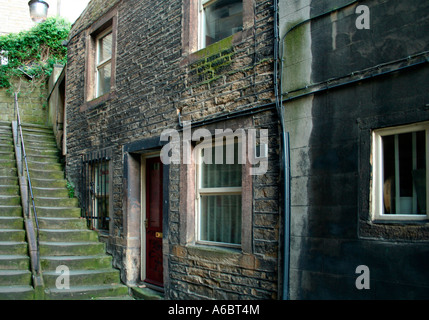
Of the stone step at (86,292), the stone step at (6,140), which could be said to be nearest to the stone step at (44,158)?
the stone step at (6,140)

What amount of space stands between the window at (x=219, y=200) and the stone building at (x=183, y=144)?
1 cm

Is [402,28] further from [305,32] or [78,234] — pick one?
[78,234]

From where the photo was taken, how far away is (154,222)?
722 cm

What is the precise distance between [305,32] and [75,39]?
7.13 metres

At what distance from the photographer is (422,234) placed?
340 cm

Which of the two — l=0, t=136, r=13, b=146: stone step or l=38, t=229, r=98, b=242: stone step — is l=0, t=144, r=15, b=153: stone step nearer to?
l=0, t=136, r=13, b=146: stone step

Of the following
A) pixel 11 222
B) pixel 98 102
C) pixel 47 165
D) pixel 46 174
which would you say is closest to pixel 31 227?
pixel 11 222

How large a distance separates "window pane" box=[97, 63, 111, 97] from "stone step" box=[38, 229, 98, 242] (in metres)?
2.95

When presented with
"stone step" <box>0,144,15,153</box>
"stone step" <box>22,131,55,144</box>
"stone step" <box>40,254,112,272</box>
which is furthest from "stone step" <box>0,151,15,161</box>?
"stone step" <box>40,254,112,272</box>

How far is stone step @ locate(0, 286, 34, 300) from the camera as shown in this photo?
19.5 feet

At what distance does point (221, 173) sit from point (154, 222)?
2.10 m

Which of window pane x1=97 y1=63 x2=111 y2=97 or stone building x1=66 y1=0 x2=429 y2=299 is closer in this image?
stone building x1=66 y1=0 x2=429 y2=299

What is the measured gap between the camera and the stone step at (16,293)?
19.5ft
